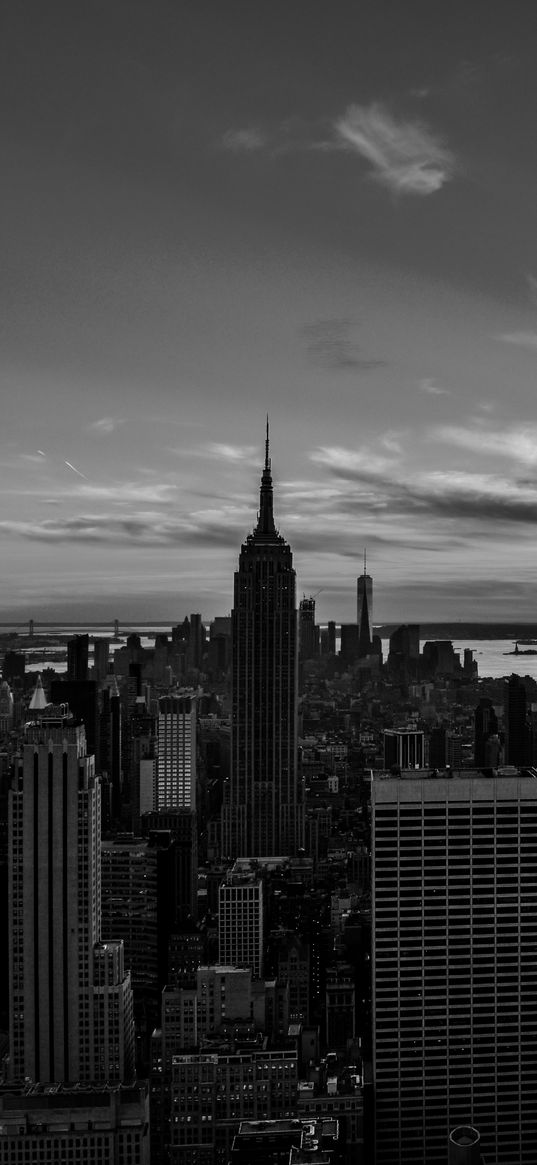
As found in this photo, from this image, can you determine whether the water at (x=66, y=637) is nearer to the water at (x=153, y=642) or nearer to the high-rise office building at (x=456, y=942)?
the water at (x=153, y=642)

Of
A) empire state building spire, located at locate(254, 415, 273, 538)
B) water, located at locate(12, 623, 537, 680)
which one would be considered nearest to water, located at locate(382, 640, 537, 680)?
water, located at locate(12, 623, 537, 680)

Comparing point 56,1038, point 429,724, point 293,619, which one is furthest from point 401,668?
point 293,619

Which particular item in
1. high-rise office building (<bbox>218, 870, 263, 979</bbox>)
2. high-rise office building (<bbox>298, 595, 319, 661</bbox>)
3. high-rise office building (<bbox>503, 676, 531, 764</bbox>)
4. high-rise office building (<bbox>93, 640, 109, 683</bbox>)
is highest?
high-rise office building (<bbox>298, 595, 319, 661</bbox>)

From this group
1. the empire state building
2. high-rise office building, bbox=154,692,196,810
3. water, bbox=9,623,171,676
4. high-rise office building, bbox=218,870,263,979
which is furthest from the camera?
the empire state building

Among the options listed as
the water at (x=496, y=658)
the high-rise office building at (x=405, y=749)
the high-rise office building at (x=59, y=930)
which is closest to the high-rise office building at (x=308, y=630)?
the high-rise office building at (x=405, y=749)

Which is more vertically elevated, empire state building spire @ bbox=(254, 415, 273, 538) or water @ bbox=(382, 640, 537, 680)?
empire state building spire @ bbox=(254, 415, 273, 538)

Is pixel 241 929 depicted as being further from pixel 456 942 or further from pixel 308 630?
pixel 308 630

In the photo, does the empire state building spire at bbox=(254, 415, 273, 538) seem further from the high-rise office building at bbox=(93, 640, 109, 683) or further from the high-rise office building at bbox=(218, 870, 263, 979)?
the high-rise office building at bbox=(218, 870, 263, 979)
